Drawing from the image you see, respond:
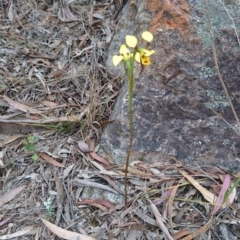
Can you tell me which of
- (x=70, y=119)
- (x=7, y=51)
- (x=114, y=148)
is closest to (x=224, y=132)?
(x=114, y=148)

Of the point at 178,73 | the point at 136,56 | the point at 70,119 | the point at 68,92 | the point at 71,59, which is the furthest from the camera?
the point at 71,59

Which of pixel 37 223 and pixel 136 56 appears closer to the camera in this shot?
pixel 136 56

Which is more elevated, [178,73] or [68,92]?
[178,73]

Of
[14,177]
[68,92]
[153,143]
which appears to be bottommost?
[14,177]

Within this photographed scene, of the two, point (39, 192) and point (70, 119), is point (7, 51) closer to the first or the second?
point (70, 119)

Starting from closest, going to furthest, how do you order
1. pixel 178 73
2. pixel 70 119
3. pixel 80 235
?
pixel 80 235, pixel 178 73, pixel 70 119

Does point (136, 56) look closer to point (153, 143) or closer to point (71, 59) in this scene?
point (153, 143)
